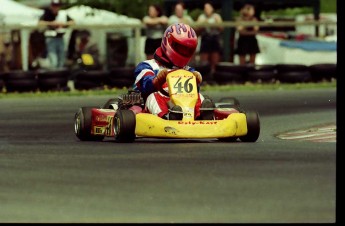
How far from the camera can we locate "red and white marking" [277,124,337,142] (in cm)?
1182

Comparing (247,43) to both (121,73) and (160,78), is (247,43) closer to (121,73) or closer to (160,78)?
(121,73)

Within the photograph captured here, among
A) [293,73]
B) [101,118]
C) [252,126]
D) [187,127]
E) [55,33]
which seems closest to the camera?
[187,127]

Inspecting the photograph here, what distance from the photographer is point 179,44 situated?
11656 mm

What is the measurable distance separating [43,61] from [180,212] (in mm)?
14269

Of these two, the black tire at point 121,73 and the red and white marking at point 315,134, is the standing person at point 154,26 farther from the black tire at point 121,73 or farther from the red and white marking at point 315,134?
the red and white marking at point 315,134

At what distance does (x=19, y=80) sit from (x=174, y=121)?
9.49m

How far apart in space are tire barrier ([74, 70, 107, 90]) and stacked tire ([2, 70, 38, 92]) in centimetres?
80

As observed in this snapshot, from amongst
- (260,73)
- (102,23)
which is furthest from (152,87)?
(102,23)

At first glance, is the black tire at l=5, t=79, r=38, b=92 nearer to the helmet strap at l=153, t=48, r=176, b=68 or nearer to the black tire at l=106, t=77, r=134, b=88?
the black tire at l=106, t=77, r=134, b=88

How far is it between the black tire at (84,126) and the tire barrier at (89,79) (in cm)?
839

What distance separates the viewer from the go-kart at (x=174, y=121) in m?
10.8

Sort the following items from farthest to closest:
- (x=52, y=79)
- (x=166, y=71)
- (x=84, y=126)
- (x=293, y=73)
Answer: (x=293, y=73) → (x=52, y=79) → (x=84, y=126) → (x=166, y=71)

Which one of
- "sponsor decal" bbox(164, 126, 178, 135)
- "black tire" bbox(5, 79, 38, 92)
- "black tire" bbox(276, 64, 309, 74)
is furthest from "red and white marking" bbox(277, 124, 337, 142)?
"black tire" bbox(276, 64, 309, 74)

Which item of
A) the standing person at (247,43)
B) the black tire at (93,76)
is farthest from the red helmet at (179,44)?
the standing person at (247,43)
